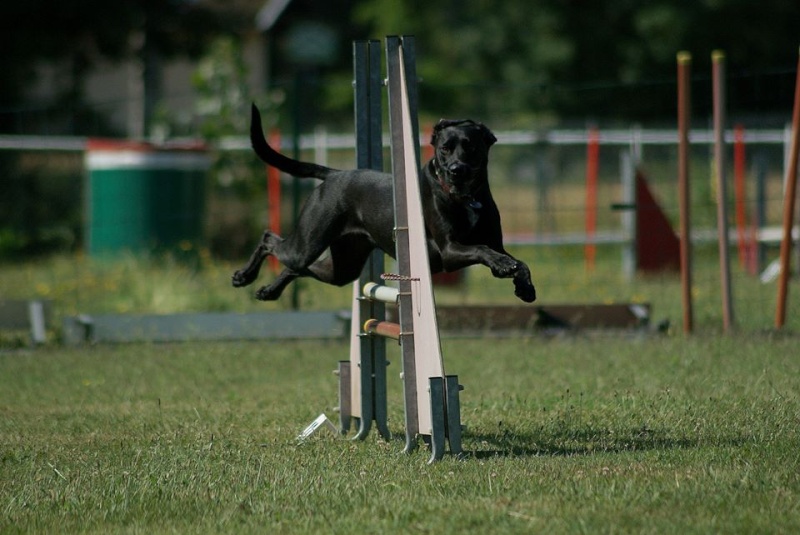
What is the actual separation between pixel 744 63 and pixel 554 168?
14.8 m

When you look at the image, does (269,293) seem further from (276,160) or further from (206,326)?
(206,326)

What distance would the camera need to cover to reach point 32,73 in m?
24.9

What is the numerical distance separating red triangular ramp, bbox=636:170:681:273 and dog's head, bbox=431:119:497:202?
831 centimetres

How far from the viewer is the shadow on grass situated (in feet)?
19.0

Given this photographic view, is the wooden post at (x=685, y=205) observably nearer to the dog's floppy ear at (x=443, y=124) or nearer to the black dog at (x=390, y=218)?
the black dog at (x=390, y=218)

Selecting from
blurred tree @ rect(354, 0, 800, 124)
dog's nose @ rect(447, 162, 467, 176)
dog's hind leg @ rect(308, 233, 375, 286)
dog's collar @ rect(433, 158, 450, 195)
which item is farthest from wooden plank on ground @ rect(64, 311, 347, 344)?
blurred tree @ rect(354, 0, 800, 124)

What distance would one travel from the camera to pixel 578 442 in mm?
6055

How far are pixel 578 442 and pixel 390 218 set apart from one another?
4.68ft

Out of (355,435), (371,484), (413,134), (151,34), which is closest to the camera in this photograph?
(371,484)

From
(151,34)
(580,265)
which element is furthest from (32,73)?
(580,265)

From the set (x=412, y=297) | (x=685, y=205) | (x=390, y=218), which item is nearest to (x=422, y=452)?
(x=412, y=297)

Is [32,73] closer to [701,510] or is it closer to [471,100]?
[471,100]

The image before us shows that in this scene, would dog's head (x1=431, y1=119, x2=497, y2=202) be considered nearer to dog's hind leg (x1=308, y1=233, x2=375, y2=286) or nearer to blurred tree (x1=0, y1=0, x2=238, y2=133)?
dog's hind leg (x1=308, y1=233, x2=375, y2=286)

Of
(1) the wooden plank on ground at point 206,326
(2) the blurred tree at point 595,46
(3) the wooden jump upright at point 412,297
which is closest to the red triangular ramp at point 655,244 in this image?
(1) the wooden plank on ground at point 206,326
